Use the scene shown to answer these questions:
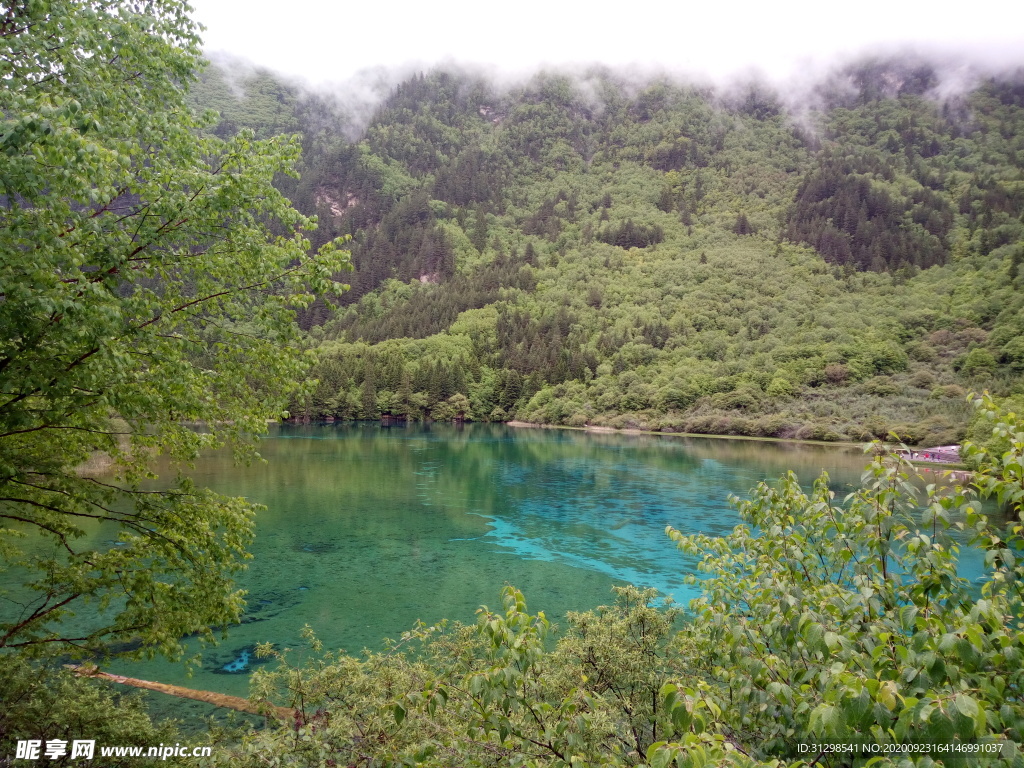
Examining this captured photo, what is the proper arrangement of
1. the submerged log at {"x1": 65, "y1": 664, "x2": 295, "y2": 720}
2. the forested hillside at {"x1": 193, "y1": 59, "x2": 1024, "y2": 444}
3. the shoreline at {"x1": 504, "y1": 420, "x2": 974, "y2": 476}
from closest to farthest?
the submerged log at {"x1": 65, "y1": 664, "x2": 295, "y2": 720}
the shoreline at {"x1": 504, "y1": 420, "x2": 974, "y2": 476}
the forested hillside at {"x1": 193, "y1": 59, "x2": 1024, "y2": 444}

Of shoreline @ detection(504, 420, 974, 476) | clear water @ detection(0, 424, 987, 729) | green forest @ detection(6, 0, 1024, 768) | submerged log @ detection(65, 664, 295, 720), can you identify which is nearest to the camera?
green forest @ detection(6, 0, 1024, 768)

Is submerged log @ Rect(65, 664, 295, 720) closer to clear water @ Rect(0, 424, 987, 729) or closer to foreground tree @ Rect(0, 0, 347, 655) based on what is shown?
clear water @ Rect(0, 424, 987, 729)

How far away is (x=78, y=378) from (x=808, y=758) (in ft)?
25.5

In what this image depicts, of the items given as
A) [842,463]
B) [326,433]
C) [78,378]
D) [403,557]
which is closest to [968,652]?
[78,378]

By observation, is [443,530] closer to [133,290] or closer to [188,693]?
[188,693]

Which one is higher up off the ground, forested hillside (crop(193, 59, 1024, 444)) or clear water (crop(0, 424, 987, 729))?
forested hillside (crop(193, 59, 1024, 444))

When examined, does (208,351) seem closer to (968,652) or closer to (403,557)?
(968,652)

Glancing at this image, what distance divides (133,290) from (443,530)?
25.5m

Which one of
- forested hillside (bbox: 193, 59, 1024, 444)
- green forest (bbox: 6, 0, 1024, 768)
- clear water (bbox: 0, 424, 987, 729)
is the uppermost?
forested hillside (bbox: 193, 59, 1024, 444)

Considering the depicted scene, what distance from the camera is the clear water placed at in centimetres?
1838

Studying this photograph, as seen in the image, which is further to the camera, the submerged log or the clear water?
the clear water

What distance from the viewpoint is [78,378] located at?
5.95m

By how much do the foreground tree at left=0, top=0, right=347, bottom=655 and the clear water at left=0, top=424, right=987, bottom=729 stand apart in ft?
17.2

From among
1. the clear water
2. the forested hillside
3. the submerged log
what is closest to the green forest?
the submerged log
